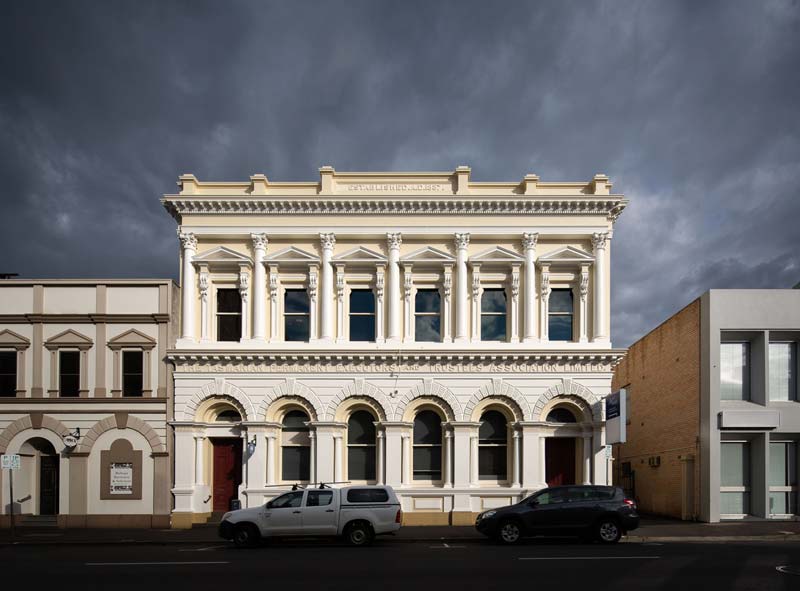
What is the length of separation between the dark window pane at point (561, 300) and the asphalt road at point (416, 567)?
896cm

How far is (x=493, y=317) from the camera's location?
2611cm

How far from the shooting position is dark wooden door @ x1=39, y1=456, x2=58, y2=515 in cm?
2562

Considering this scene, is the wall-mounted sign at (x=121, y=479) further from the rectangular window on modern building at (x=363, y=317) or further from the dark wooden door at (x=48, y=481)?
the rectangular window on modern building at (x=363, y=317)

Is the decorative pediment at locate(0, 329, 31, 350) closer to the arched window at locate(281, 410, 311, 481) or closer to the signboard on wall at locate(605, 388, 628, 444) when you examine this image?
the arched window at locate(281, 410, 311, 481)

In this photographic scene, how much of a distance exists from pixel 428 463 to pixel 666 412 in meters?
10.5

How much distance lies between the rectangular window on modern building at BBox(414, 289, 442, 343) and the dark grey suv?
801 cm

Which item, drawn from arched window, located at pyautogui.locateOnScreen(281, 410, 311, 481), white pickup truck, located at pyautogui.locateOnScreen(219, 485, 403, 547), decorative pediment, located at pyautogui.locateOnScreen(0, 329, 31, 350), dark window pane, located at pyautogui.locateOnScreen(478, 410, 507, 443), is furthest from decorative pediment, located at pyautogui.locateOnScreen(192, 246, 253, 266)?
dark window pane, located at pyautogui.locateOnScreen(478, 410, 507, 443)

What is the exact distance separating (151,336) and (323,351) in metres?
5.97

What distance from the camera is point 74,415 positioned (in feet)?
82.5

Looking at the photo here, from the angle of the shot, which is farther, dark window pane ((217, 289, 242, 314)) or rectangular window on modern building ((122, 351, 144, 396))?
dark window pane ((217, 289, 242, 314))

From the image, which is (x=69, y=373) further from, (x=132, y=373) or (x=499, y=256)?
(x=499, y=256)

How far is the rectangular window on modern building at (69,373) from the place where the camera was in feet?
83.3

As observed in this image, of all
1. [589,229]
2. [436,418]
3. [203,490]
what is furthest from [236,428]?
[589,229]

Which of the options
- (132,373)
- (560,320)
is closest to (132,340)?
(132,373)
